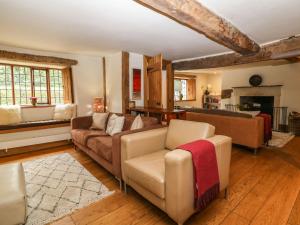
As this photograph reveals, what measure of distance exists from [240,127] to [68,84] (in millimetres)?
4235

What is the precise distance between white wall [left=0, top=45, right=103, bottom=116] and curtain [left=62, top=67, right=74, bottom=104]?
0.36ft

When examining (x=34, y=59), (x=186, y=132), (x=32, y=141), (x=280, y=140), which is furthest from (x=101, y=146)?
(x=280, y=140)

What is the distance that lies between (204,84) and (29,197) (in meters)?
8.38

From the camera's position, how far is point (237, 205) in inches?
73.9

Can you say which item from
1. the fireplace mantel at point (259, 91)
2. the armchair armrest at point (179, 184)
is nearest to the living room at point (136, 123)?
the armchair armrest at point (179, 184)

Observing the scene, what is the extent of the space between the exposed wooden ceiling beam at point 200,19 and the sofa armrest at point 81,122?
2801 mm

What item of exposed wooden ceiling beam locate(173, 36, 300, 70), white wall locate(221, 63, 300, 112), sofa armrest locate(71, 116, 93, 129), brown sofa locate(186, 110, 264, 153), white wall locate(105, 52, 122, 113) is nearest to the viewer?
exposed wooden ceiling beam locate(173, 36, 300, 70)

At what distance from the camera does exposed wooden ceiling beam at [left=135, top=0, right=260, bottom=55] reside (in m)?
1.53

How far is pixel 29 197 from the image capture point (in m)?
2.04

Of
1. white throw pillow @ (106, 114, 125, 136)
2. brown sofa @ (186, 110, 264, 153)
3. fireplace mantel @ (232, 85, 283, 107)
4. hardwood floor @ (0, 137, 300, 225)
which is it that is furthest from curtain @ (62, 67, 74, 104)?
fireplace mantel @ (232, 85, 283, 107)

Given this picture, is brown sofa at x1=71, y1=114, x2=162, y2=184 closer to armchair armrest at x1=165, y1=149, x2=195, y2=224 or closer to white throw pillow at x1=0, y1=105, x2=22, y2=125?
armchair armrest at x1=165, y1=149, x2=195, y2=224

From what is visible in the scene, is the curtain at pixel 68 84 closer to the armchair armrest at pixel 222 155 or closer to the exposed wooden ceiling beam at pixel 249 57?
the exposed wooden ceiling beam at pixel 249 57

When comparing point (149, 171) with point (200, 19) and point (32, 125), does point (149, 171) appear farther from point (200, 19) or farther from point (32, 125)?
point (32, 125)

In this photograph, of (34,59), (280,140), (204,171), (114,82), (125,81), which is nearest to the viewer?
(204,171)
